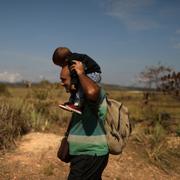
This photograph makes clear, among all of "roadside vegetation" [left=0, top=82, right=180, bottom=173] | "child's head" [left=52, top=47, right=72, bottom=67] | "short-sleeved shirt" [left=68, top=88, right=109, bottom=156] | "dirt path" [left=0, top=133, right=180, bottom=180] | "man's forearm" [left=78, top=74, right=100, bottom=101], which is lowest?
"dirt path" [left=0, top=133, right=180, bottom=180]

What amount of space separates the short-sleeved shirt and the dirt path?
3889mm

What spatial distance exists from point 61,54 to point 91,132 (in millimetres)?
709

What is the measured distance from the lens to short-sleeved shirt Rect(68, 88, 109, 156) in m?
3.54

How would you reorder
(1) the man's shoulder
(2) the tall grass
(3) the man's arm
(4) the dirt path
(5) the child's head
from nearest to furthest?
(3) the man's arm
(1) the man's shoulder
(5) the child's head
(4) the dirt path
(2) the tall grass

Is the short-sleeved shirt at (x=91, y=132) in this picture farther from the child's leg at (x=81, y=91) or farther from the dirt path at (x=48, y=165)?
the dirt path at (x=48, y=165)

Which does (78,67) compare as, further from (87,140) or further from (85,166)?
(85,166)

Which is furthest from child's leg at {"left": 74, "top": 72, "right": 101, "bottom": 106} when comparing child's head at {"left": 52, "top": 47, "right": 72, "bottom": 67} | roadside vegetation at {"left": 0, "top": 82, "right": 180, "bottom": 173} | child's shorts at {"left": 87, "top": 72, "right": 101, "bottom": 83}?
roadside vegetation at {"left": 0, "top": 82, "right": 180, "bottom": 173}

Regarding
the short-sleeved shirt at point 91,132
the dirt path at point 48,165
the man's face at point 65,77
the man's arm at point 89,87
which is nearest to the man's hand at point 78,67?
the man's arm at point 89,87

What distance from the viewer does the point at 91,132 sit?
140 inches

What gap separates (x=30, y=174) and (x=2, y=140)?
1436 mm

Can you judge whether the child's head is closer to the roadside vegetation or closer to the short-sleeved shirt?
the short-sleeved shirt

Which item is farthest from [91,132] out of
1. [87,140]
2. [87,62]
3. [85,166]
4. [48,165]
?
[48,165]

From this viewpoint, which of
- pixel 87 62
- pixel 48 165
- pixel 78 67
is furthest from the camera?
pixel 48 165

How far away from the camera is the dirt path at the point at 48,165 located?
7.41 meters
